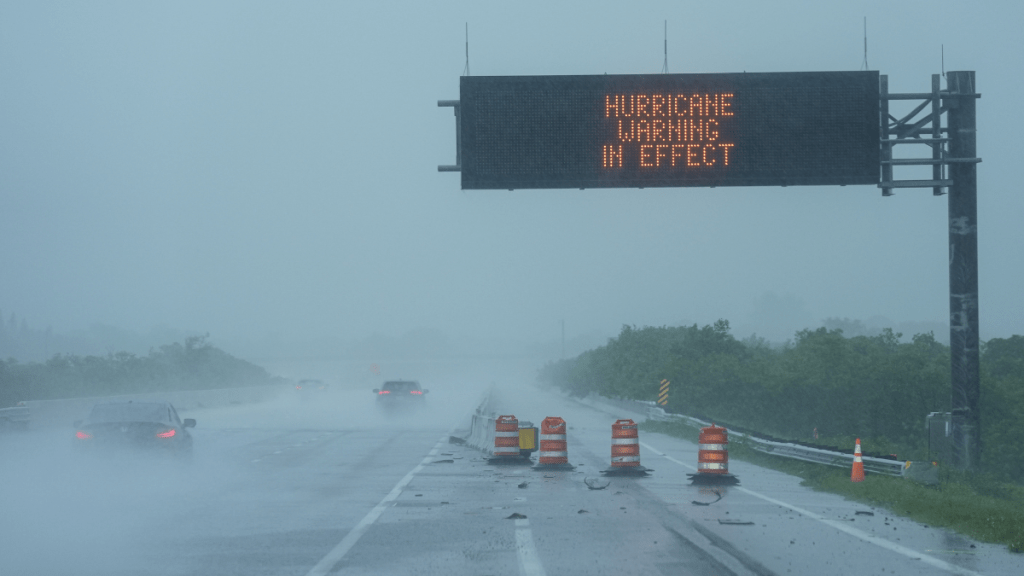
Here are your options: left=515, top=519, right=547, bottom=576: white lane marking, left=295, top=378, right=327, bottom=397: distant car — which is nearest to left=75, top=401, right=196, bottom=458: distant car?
left=515, top=519, right=547, bottom=576: white lane marking

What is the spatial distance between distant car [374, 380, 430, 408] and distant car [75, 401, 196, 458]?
2826 cm

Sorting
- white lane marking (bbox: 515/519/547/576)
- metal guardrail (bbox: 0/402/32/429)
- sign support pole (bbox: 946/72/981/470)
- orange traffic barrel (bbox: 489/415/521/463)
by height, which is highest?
sign support pole (bbox: 946/72/981/470)

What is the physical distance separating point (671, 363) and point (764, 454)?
30.6 metres

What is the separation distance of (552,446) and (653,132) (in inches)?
297

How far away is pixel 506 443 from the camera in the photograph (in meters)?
23.2

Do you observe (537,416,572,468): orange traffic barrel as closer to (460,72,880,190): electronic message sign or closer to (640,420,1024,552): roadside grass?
(640,420,1024,552): roadside grass

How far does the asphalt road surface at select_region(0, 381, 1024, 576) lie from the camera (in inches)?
413

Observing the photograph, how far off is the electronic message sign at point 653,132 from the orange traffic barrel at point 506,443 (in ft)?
25.2

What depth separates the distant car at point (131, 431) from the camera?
20203 mm

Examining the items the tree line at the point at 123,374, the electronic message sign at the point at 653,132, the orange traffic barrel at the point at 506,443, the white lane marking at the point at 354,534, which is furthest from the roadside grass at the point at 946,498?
the tree line at the point at 123,374

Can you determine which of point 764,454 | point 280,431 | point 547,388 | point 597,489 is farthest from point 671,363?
point 547,388

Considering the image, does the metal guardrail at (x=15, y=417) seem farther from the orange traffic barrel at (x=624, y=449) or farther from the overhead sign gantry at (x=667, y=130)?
the overhead sign gantry at (x=667, y=130)

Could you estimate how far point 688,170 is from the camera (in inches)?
660

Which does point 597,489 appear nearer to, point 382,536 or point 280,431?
point 382,536
